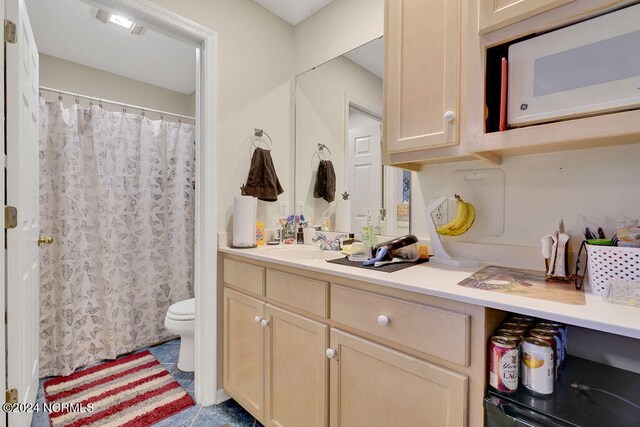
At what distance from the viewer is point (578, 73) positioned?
2.69 ft

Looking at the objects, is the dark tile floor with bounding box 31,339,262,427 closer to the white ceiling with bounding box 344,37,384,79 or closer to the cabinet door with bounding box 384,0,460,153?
the cabinet door with bounding box 384,0,460,153

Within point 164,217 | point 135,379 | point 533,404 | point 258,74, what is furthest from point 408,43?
point 135,379

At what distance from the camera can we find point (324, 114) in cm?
199

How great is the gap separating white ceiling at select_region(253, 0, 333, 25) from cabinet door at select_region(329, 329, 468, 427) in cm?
200

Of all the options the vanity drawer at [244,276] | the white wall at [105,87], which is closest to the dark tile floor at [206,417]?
the vanity drawer at [244,276]

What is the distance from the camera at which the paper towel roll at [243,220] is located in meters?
1.68

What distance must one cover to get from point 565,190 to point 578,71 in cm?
45

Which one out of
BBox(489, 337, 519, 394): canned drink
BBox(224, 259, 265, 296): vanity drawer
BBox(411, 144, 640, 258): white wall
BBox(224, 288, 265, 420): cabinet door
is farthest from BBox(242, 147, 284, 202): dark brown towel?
BBox(489, 337, 519, 394): canned drink

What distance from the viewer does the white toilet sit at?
1964mm

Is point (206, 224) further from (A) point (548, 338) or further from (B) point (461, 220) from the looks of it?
(A) point (548, 338)

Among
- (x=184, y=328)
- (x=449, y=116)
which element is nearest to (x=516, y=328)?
(x=449, y=116)

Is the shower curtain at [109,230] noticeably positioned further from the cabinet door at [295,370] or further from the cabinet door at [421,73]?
the cabinet door at [421,73]

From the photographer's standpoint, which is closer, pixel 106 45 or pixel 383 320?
pixel 383 320

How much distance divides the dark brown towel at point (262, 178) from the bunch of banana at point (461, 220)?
3.56 ft
